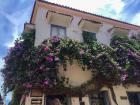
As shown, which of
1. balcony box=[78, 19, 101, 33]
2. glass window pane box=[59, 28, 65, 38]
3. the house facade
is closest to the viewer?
the house facade

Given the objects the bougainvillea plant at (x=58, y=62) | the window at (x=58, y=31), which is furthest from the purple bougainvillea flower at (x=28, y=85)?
the window at (x=58, y=31)

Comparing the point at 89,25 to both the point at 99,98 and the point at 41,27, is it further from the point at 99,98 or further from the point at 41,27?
the point at 99,98

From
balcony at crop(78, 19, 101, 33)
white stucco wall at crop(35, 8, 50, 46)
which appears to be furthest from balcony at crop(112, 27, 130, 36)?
white stucco wall at crop(35, 8, 50, 46)

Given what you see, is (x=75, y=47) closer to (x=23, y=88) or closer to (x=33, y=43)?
(x=33, y=43)

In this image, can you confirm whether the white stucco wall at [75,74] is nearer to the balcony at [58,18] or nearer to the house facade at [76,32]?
the house facade at [76,32]

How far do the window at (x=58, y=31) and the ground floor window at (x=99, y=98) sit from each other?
4.62 m

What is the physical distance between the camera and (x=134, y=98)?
12.5 m

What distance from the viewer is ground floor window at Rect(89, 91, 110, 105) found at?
37.1ft

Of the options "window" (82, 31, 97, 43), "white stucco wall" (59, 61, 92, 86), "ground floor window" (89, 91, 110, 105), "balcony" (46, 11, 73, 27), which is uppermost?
"balcony" (46, 11, 73, 27)

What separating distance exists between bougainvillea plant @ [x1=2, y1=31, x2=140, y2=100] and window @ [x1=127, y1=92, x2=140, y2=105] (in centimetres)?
83

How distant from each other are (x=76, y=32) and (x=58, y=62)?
13.1ft

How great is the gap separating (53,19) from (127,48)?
19.0 feet

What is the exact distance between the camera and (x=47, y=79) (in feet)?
32.2

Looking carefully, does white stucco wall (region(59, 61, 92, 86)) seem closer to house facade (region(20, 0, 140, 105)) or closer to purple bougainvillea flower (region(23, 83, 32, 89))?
house facade (region(20, 0, 140, 105))
